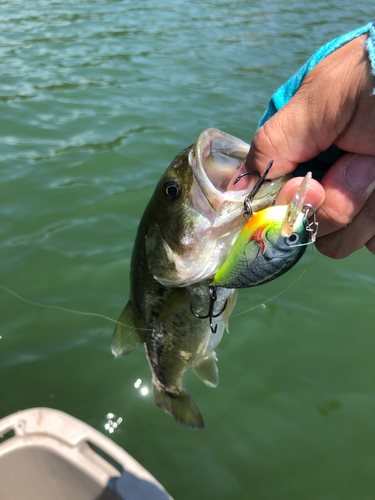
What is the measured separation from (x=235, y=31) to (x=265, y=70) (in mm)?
2936

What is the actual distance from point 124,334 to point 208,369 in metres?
0.62

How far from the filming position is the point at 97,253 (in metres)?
3.94

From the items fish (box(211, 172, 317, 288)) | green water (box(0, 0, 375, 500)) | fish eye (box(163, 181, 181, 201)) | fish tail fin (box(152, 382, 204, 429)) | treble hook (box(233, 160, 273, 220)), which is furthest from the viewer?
green water (box(0, 0, 375, 500))

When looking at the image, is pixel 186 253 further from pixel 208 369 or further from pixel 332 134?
pixel 208 369

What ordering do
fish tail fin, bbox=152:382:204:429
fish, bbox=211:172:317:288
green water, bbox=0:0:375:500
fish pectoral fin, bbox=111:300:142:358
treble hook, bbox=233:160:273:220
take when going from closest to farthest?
fish, bbox=211:172:317:288, treble hook, bbox=233:160:273:220, fish pectoral fin, bbox=111:300:142:358, fish tail fin, bbox=152:382:204:429, green water, bbox=0:0:375:500

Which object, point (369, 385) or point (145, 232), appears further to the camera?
point (369, 385)

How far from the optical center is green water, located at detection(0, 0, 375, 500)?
8.62ft

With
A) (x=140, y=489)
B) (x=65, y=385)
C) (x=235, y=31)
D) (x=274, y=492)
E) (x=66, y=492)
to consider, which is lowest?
(x=274, y=492)

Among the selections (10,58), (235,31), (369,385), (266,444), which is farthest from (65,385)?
(235,31)

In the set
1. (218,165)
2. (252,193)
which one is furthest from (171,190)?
(252,193)

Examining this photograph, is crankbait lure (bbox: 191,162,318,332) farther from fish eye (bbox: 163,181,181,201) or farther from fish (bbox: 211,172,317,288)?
fish eye (bbox: 163,181,181,201)

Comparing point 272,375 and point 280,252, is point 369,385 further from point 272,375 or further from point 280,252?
point 280,252

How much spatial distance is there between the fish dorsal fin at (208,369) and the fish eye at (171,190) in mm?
1152

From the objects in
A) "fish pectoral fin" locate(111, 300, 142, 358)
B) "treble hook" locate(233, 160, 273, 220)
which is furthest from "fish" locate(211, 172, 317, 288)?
"fish pectoral fin" locate(111, 300, 142, 358)
